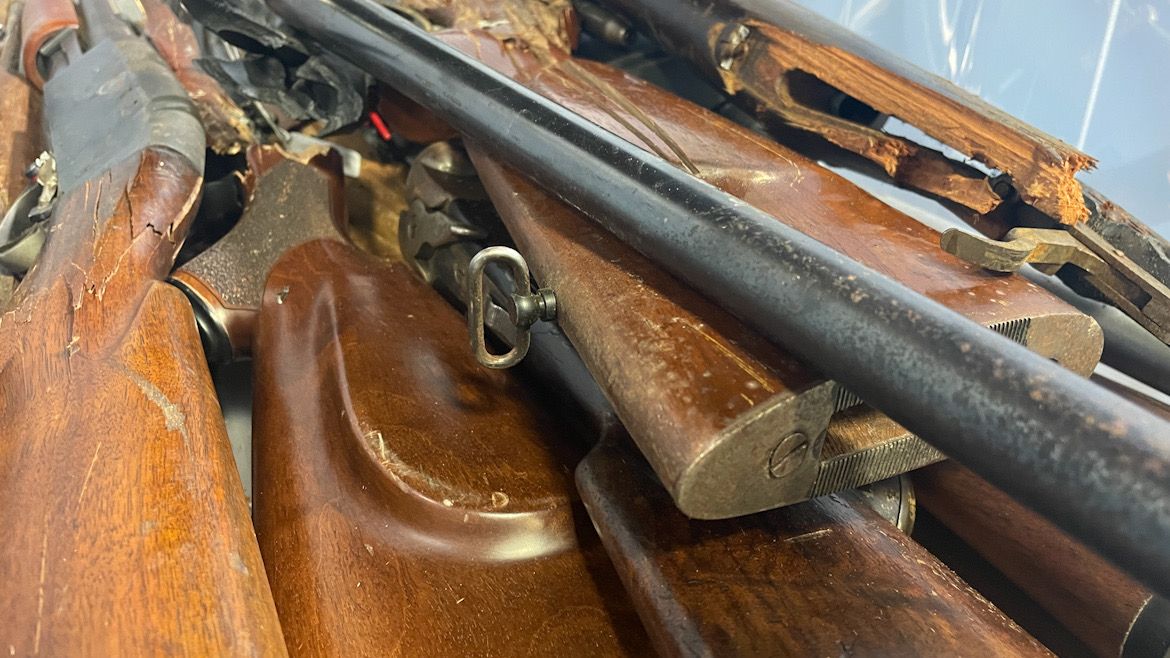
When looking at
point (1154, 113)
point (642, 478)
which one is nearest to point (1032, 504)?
point (642, 478)

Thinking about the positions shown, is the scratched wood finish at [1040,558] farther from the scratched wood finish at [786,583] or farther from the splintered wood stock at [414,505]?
the splintered wood stock at [414,505]

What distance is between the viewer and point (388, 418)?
72cm

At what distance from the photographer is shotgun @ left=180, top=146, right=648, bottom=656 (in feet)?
1.91

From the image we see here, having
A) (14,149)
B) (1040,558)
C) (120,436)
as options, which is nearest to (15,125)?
(14,149)

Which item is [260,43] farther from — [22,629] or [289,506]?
[22,629]

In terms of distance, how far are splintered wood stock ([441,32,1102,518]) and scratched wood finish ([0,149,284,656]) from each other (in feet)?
0.92

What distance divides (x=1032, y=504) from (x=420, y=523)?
0.44 metres

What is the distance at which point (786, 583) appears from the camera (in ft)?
1.79

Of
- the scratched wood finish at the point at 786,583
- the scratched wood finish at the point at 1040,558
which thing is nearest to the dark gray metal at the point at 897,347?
the scratched wood finish at the point at 786,583

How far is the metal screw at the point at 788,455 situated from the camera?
0.49 m

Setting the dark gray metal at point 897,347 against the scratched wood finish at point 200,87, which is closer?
the dark gray metal at point 897,347

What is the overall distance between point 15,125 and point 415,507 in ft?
3.77

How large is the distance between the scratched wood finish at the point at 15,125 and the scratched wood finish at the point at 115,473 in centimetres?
43

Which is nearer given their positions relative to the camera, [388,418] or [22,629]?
[22,629]
